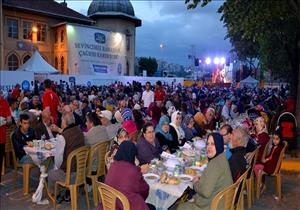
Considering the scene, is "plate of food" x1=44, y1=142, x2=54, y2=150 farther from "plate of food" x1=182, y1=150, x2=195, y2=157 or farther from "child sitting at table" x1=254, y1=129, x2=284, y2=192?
"child sitting at table" x1=254, y1=129, x2=284, y2=192

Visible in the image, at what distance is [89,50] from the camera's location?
116ft

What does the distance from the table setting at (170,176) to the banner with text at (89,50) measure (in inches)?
1191

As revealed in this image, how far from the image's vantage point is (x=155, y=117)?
437 inches

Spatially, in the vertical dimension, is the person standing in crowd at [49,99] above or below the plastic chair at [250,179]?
above

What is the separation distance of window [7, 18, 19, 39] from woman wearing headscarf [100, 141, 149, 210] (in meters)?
34.9

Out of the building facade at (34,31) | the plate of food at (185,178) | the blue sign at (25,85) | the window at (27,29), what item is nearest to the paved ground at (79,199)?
the plate of food at (185,178)

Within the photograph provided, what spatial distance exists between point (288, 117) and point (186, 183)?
20.9 ft

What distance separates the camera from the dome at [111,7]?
48.5 meters

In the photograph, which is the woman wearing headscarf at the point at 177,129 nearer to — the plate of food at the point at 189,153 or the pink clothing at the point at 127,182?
the plate of food at the point at 189,153

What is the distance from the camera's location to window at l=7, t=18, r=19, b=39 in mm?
35344

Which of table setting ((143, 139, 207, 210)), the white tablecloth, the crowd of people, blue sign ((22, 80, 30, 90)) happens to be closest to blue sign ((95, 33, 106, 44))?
blue sign ((22, 80, 30, 90))

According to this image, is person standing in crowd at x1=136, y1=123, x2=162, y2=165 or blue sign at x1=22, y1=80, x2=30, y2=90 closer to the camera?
person standing in crowd at x1=136, y1=123, x2=162, y2=165

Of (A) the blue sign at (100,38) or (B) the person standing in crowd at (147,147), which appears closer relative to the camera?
(B) the person standing in crowd at (147,147)

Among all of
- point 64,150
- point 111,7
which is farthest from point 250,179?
point 111,7
